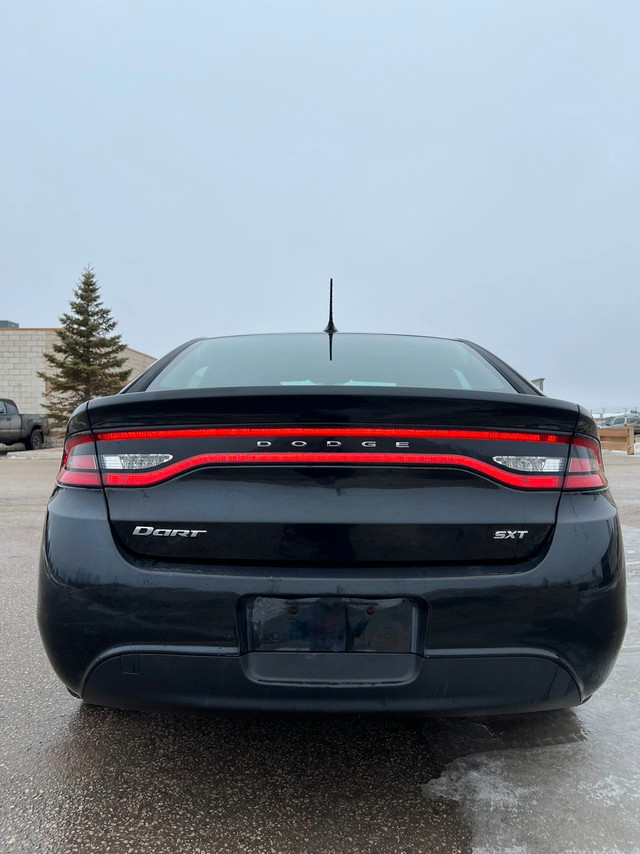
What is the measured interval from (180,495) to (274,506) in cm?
24

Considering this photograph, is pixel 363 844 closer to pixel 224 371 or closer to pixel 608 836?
pixel 608 836

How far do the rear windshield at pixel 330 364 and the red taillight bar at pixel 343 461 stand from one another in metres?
0.55

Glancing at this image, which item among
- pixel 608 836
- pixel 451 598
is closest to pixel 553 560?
pixel 451 598

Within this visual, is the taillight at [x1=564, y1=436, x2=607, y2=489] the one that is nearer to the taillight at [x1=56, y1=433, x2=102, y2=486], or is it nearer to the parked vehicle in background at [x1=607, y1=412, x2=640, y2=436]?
the taillight at [x1=56, y1=433, x2=102, y2=486]

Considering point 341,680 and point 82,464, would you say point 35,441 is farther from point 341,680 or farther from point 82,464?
point 341,680

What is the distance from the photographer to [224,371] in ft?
7.52

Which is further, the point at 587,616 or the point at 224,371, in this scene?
the point at 224,371

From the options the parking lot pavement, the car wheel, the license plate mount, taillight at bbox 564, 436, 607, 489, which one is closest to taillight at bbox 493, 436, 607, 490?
taillight at bbox 564, 436, 607, 489

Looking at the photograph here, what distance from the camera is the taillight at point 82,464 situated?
156 cm

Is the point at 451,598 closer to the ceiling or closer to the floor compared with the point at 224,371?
closer to the floor

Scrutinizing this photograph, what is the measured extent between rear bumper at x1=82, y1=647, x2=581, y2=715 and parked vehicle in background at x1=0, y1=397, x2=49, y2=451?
19157 millimetres

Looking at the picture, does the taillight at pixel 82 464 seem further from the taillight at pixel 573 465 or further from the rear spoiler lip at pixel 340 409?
the taillight at pixel 573 465

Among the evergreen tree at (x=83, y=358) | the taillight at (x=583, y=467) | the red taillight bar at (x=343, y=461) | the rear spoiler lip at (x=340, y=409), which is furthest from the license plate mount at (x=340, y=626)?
the evergreen tree at (x=83, y=358)

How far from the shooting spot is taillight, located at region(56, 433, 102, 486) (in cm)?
156
